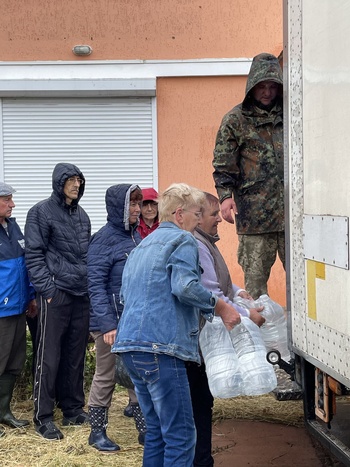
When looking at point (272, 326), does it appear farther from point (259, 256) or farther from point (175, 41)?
point (175, 41)

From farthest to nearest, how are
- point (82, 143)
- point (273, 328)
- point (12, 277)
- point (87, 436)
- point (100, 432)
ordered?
point (82, 143) → point (12, 277) → point (87, 436) → point (100, 432) → point (273, 328)

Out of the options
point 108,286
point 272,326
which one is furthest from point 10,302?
point 272,326

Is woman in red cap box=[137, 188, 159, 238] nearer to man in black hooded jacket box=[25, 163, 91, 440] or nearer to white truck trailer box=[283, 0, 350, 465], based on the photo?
man in black hooded jacket box=[25, 163, 91, 440]

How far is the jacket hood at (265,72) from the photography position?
640 cm

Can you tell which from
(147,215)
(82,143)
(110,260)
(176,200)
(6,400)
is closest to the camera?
(176,200)

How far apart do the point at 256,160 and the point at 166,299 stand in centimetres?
239

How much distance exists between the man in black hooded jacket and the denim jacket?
2.03 m

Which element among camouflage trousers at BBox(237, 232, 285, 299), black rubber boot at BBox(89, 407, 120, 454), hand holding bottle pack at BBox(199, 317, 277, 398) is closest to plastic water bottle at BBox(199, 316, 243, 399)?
hand holding bottle pack at BBox(199, 317, 277, 398)

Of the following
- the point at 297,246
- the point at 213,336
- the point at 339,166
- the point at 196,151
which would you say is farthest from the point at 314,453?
the point at 196,151

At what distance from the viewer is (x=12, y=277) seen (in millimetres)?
6477

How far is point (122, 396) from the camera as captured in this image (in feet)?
25.3

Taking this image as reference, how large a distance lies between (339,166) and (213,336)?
1552mm

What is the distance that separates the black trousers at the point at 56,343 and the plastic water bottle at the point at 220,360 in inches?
70.6

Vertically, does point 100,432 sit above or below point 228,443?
above
